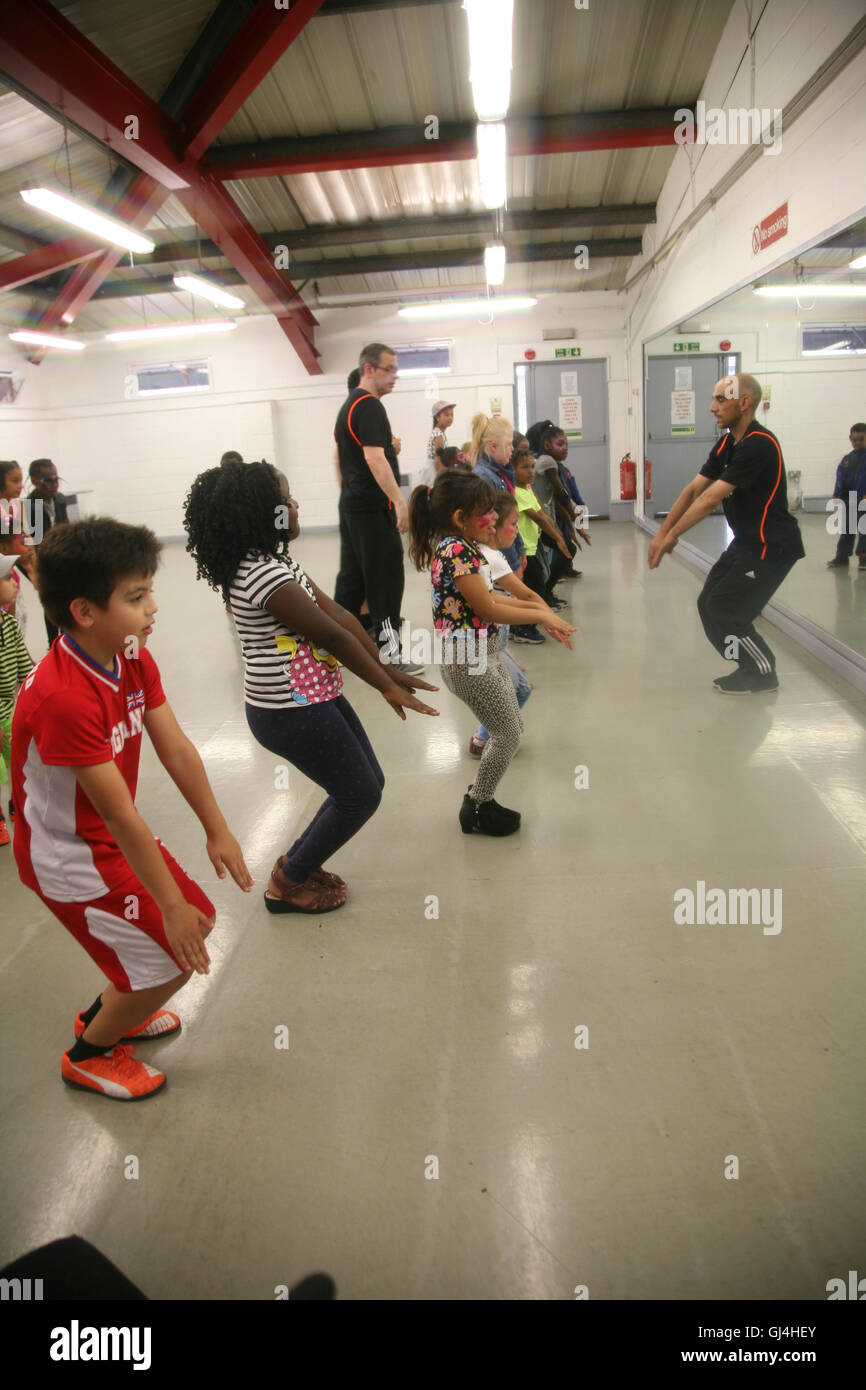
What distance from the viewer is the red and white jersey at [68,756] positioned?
1.47 meters

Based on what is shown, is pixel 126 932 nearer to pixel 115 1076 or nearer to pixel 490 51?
pixel 115 1076

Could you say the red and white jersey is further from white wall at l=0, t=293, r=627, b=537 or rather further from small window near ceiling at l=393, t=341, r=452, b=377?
small window near ceiling at l=393, t=341, r=452, b=377

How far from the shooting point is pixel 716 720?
4.00 metres

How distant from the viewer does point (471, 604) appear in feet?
8.79

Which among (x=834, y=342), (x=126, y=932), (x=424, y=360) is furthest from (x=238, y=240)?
(x=126, y=932)

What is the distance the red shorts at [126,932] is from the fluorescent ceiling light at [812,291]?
4.81 m

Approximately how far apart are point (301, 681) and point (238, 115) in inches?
275

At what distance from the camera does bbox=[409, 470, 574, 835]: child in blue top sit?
2.69m

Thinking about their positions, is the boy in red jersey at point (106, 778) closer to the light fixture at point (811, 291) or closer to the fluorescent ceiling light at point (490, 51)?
the fluorescent ceiling light at point (490, 51)

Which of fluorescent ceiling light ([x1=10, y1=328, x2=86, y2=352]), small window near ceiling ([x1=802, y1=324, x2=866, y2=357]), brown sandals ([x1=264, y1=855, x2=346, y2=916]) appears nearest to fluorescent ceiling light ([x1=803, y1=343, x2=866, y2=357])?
small window near ceiling ([x1=802, y1=324, x2=866, y2=357])

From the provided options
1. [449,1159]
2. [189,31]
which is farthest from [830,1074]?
[189,31]

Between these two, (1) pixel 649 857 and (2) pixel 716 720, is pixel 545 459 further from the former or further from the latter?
(1) pixel 649 857

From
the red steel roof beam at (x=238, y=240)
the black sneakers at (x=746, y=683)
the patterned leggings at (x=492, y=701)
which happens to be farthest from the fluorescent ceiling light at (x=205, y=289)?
the patterned leggings at (x=492, y=701)
